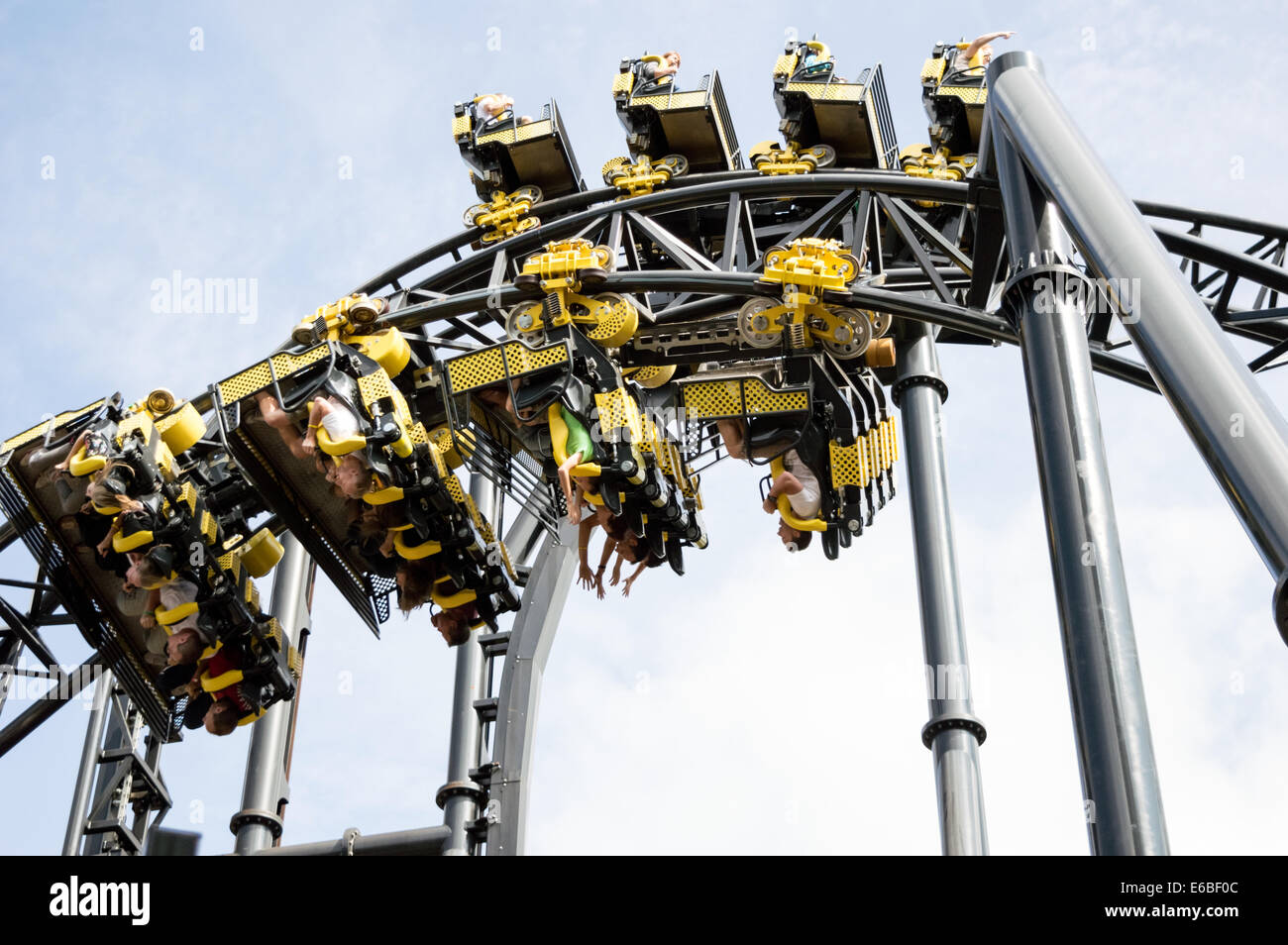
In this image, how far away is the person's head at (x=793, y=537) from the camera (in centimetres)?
1147

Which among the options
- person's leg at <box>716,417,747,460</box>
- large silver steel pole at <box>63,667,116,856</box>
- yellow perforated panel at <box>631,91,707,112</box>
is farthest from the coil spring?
large silver steel pole at <box>63,667,116,856</box>

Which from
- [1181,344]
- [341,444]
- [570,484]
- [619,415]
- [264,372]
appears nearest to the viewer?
[1181,344]

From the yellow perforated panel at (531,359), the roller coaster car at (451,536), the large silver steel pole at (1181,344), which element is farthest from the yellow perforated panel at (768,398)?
the large silver steel pole at (1181,344)

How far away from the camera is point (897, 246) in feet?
44.4

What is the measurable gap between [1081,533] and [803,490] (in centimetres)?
552

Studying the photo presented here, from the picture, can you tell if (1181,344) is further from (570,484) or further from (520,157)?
(520,157)

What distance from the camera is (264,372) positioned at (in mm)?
10875

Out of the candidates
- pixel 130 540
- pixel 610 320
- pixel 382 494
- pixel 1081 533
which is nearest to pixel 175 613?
pixel 130 540

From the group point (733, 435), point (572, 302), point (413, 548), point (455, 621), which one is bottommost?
point (455, 621)

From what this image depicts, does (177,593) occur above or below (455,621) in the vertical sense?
below
